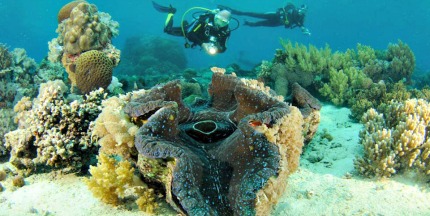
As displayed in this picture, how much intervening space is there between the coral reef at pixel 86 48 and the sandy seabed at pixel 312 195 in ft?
8.69

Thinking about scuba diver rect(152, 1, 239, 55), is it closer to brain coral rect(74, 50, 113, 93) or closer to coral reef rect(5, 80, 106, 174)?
brain coral rect(74, 50, 113, 93)

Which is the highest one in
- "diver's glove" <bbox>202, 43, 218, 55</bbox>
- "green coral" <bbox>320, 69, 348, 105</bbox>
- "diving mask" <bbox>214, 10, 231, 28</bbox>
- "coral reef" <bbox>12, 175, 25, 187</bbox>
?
"diving mask" <bbox>214, 10, 231, 28</bbox>

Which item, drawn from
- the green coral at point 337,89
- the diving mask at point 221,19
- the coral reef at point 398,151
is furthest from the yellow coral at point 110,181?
the diving mask at point 221,19

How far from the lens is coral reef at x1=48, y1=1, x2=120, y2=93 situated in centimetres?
584

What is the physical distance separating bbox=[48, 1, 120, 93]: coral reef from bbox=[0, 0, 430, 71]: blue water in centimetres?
7178

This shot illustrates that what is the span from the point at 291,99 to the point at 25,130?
397cm

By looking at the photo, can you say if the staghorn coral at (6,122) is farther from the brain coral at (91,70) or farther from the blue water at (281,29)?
the blue water at (281,29)

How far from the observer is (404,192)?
3.40 m

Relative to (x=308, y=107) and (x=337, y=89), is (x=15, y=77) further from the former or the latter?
(x=337, y=89)

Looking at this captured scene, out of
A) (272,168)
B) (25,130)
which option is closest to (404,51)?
(272,168)

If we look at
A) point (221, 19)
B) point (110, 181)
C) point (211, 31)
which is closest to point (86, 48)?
point (211, 31)

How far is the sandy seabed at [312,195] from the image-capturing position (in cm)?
303

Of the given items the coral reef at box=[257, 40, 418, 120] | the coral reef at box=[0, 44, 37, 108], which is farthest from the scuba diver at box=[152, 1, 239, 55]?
the coral reef at box=[0, 44, 37, 108]

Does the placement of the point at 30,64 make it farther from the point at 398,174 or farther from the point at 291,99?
the point at 398,174
